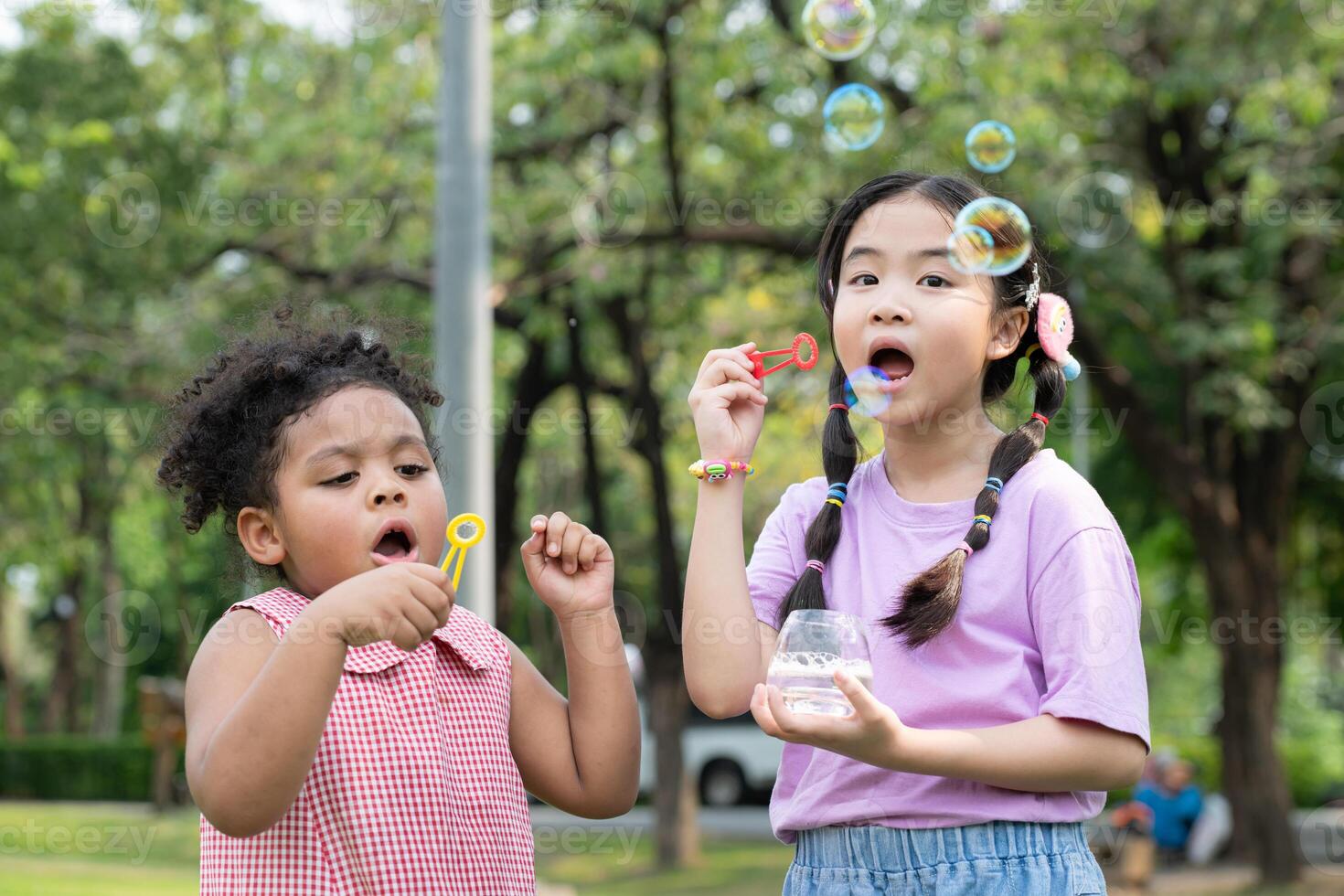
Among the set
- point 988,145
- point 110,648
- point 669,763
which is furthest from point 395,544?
point 110,648

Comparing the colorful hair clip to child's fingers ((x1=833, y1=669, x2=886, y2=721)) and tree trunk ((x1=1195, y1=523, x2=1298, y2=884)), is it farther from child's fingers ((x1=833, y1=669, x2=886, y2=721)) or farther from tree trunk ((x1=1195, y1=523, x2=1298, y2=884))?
tree trunk ((x1=1195, y1=523, x2=1298, y2=884))

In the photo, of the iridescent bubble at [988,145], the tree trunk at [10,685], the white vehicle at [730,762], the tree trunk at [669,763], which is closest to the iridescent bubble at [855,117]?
the iridescent bubble at [988,145]

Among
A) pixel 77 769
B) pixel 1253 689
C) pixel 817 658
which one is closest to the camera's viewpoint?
pixel 817 658

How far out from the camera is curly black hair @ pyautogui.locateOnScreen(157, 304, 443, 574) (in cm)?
223

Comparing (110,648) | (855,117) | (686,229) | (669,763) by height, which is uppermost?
(686,229)

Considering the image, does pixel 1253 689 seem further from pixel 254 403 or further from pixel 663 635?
pixel 254 403

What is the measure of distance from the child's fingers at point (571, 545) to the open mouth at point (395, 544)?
0.23 metres

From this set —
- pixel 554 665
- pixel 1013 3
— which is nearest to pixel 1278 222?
pixel 1013 3

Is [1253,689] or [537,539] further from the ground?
[537,539]

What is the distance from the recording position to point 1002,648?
6.29 ft

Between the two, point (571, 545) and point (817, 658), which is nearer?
point (817, 658)

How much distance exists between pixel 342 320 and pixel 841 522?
91cm

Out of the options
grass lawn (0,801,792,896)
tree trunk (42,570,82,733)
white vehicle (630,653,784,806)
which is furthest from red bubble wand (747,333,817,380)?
tree trunk (42,570,82,733)

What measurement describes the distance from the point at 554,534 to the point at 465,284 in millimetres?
2998
